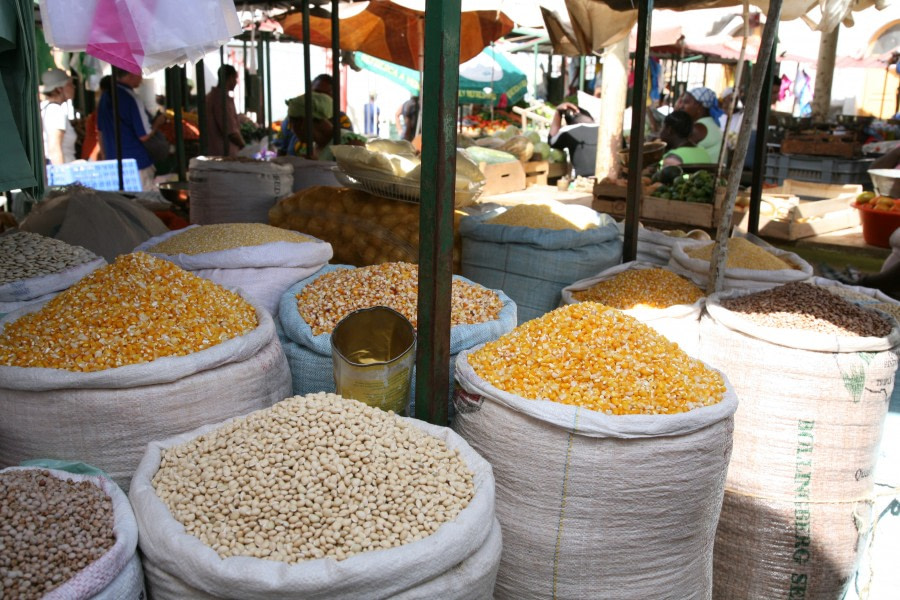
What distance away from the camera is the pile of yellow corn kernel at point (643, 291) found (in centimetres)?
240

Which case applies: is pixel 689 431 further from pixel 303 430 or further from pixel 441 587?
pixel 303 430

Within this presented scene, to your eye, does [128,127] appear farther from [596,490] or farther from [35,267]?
[596,490]

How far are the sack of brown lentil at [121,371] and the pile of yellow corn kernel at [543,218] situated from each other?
133 cm

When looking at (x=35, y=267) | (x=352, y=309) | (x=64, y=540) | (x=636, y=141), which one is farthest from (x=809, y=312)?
(x=35, y=267)

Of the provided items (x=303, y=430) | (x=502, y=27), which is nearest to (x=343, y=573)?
(x=303, y=430)

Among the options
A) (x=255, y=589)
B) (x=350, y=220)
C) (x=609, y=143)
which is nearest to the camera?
(x=255, y=589)

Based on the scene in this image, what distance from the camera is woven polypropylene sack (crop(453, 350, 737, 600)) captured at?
57.2 inches

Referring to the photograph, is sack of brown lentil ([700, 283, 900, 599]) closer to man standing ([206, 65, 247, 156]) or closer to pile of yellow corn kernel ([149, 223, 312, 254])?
pile of yellow corn kernel ([149, 223, 312, 254])

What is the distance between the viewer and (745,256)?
2.66 meters

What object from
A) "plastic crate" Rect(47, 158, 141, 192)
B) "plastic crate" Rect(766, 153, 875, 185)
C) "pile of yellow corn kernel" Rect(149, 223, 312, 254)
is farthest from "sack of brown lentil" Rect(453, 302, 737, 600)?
"plastic crate" Rect(766, 153, 875, 185)

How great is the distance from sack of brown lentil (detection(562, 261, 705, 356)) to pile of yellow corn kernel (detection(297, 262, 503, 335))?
0.36 m

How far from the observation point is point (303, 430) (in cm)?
133

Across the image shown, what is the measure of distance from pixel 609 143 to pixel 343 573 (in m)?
7.36

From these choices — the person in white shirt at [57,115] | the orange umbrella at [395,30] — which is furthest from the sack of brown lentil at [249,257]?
the person in white shirt at [57,115]
